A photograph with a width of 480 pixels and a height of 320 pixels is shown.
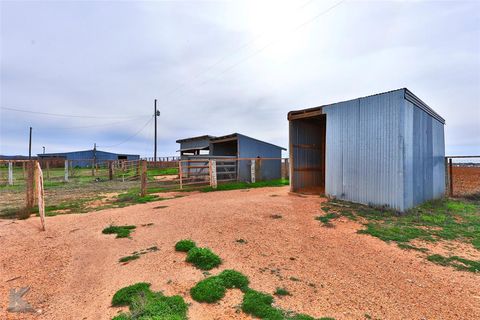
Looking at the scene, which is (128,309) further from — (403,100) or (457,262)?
(403,100)

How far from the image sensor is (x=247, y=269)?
3889mm

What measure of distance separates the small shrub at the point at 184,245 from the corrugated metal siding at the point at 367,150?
648 cm

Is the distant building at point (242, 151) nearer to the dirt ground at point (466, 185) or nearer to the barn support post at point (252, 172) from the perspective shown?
the barn support post at point (252, 172)

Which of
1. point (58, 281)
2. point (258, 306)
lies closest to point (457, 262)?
point (258, 306)

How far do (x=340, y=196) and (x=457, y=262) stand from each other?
5256 millimetres

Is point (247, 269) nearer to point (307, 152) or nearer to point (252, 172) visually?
point (307, 152)

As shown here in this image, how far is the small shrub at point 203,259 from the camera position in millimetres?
4027

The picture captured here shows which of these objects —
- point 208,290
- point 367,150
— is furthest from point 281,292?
point 367,150

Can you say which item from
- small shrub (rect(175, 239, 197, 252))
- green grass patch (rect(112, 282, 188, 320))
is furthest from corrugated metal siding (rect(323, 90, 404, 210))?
green grass patch (rect(112, 282, 188, 320))

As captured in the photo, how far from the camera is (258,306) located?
290 centimetres

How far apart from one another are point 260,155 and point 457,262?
14939 mm

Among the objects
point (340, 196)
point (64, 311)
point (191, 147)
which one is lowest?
point (64, 311)

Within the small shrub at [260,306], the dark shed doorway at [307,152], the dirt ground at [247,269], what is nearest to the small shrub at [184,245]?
the dirt ground at [247,269]

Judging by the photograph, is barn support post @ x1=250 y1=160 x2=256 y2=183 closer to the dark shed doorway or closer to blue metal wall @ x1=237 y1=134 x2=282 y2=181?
blue metal wall @ x1=237 y1=134 x2=282 y2=181
